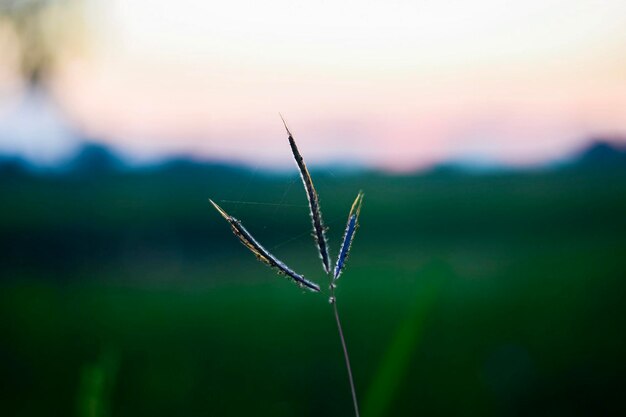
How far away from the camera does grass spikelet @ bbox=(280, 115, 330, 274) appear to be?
0.89 m

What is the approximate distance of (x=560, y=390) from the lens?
3.53 meters

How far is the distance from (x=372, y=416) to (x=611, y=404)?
1990 mm

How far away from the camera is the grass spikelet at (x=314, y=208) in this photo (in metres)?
0.89

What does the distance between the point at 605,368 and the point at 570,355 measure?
25 cm

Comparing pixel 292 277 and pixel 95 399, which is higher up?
pixel 292 277

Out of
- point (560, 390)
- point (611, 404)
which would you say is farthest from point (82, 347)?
point (611, 404)

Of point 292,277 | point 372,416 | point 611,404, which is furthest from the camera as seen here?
point 611,404

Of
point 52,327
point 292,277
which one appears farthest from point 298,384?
point 292,277

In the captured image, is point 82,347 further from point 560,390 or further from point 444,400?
point 560,390

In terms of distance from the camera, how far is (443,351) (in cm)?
398

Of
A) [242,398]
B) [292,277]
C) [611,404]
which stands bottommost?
[242,398]

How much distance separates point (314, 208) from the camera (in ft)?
3.07

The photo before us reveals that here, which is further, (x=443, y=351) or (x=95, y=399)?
(x=443, y=351)

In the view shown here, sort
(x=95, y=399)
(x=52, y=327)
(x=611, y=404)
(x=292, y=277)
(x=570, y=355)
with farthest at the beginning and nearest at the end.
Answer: (x=52, y=327), (x=570, y=355), (x=611, y=404), (x=95, y=399), (x=292, y=277)
